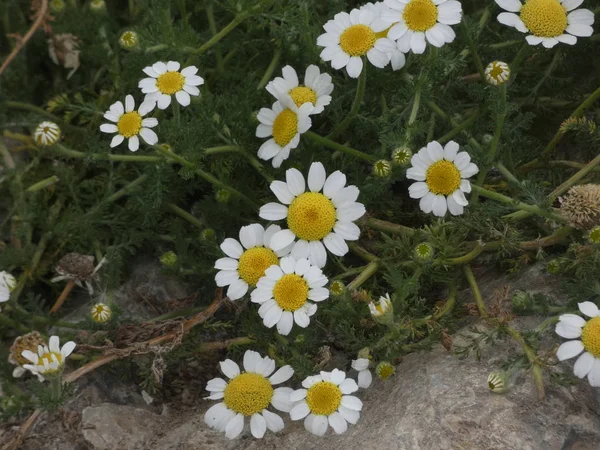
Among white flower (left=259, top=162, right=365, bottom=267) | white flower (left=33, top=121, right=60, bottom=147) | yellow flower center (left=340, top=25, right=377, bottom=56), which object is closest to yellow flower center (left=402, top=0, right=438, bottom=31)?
yellow flower center (left=340, top=25, right=377, bottom=56)

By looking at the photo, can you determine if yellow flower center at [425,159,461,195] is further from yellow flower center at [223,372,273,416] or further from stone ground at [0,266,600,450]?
yellow flower center at [223,372,273,416]

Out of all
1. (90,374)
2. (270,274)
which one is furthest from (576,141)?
(90,374)

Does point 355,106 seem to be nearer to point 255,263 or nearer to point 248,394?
point 255,263

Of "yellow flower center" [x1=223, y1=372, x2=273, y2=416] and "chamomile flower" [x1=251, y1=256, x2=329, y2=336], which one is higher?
"chamomile flower" [x1=251, y1=256, x2=329, y2=336]

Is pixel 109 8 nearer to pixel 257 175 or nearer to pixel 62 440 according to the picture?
pixel 257 175

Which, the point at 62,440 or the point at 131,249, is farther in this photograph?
the point at 131,249

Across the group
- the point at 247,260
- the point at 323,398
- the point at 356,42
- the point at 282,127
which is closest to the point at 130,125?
the point at 282,127
